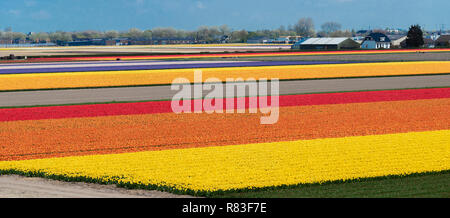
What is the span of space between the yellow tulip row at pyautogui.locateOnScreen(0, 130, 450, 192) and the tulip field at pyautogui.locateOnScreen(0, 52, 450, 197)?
32 millimetres

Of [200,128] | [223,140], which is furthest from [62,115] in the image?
[223,140]

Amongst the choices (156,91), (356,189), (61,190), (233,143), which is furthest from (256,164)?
(156,91)

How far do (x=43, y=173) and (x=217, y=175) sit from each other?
519cm

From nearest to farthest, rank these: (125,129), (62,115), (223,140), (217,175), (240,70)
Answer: (217,175) → (223,140) → (125,129) → (62,115) → (240,70)

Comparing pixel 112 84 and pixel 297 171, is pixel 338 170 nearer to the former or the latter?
pixel 297 171

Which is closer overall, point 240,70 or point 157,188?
point 157,188

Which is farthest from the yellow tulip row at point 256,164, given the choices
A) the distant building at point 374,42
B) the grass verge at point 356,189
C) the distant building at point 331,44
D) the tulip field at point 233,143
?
the distant building at point 374,42

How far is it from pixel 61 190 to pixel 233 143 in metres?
8.86

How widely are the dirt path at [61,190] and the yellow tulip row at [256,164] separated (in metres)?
0.49

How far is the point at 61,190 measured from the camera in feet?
56.5

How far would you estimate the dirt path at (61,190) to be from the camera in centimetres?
1652

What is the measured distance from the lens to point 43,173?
63.2 feet

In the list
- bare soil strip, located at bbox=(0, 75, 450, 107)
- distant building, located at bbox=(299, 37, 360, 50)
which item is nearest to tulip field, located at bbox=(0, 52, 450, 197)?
bare soil strip, located at bbox=(0, 75, 450, 107)

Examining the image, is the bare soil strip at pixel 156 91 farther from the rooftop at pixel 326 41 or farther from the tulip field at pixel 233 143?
the rooftop at pixel 326 41
